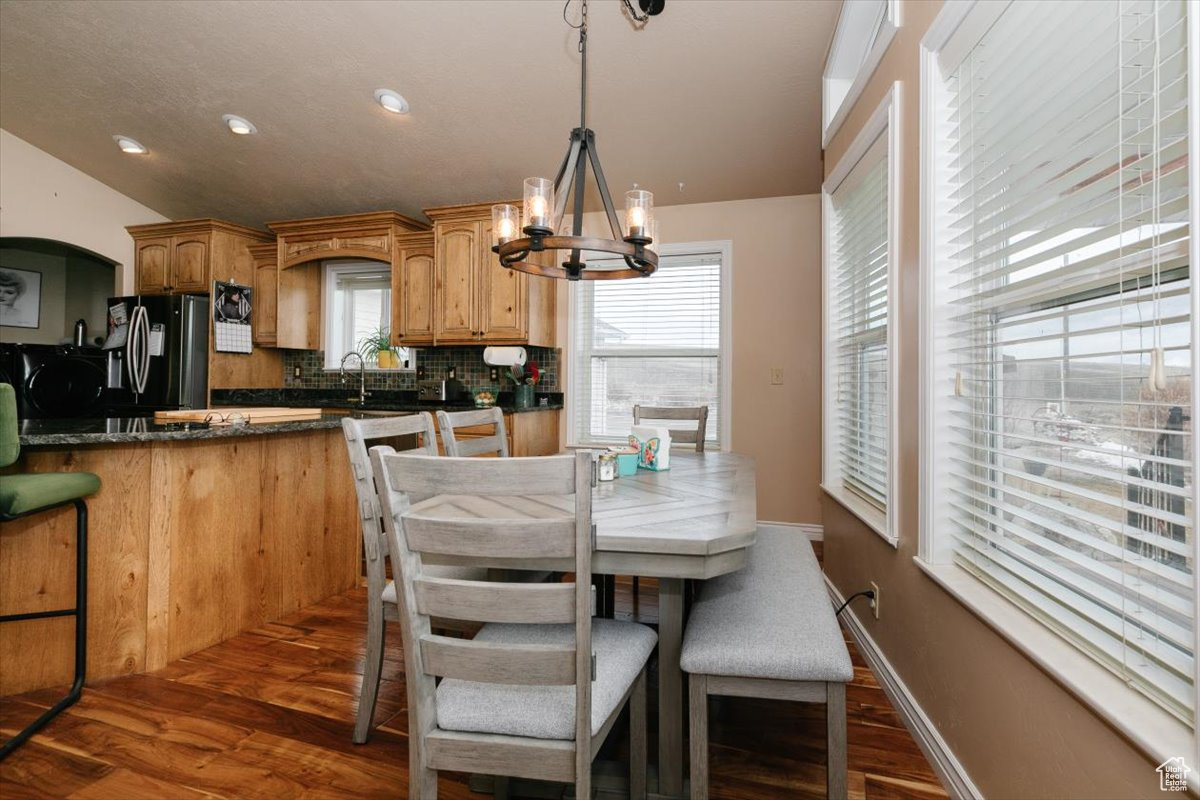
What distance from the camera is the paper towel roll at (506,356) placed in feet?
13.4

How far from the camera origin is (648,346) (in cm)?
442

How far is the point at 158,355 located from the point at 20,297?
2.69m

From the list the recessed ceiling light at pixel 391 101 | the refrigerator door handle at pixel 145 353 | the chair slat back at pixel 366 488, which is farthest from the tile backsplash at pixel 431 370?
the chair slat back at pixel 366 488

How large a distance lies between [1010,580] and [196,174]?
18.8ft

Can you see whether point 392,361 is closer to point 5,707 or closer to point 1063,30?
point 5,707

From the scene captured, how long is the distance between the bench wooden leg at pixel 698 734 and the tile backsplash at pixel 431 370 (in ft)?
11.1

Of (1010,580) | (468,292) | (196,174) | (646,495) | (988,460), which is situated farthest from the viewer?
(196,174)

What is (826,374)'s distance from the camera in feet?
9.81

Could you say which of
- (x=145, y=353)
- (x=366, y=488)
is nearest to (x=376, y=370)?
A: (x=145, y=353)

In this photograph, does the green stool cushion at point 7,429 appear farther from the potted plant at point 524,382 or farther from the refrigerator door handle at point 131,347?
the refrigerator door handle at point 131,347

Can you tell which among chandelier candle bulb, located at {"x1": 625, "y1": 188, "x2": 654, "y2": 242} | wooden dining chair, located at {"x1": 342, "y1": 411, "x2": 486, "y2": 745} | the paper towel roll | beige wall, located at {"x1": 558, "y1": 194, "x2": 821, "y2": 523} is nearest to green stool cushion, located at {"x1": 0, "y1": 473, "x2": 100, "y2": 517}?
wooden dining chair, located at {"x1": 342, "y1": 411, "x2": 486, "y2": 745}

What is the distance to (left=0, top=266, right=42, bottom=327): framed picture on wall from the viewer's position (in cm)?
561

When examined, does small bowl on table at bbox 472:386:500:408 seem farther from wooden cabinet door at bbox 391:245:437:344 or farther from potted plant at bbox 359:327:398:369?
potted plant at bbox 359:327:398:369

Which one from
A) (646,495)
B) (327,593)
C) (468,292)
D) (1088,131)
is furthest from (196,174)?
(1088,131)
